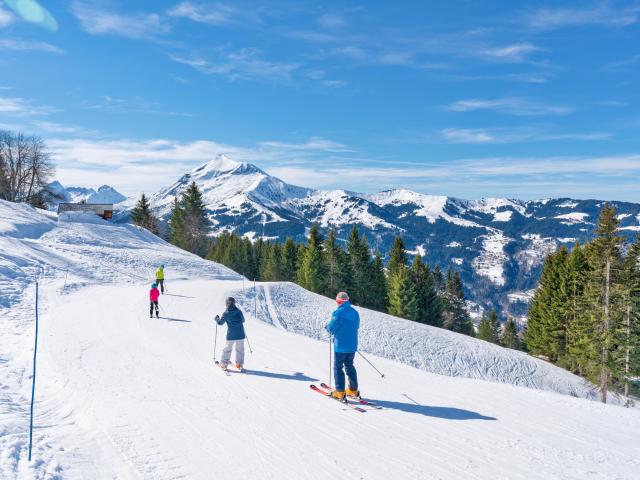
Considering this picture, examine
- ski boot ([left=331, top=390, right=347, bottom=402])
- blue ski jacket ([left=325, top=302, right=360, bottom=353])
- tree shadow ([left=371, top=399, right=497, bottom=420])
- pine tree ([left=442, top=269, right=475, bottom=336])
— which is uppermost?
blue ski jacket ([left=325, top=302, right=360, bottom=353])

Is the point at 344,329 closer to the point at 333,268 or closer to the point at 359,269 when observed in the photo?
the point at 333,268

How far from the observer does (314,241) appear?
63188mm

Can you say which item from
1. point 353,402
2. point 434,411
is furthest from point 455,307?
point 353,402

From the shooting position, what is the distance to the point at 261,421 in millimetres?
8539

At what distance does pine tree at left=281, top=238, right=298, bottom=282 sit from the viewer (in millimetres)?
74875

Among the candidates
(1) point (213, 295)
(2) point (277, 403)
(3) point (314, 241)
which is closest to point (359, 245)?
(3) point (314, 241)

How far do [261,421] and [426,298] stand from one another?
5328cm

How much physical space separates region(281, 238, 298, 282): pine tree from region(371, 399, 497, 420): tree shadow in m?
64.0

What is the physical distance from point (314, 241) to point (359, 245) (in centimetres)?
712

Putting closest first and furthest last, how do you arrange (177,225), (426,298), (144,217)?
(426,298)
(144,217)
(177,225)

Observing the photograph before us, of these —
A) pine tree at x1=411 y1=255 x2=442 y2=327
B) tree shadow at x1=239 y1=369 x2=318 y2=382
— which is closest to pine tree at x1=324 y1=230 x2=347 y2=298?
pine tree at x1=411 y1=255 x2=442 y2=327

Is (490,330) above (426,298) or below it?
Answer: below

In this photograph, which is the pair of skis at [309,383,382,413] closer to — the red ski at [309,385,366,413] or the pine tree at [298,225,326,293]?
the red ski at [309,385,366,413]

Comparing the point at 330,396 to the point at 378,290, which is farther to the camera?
the point at 378,290
